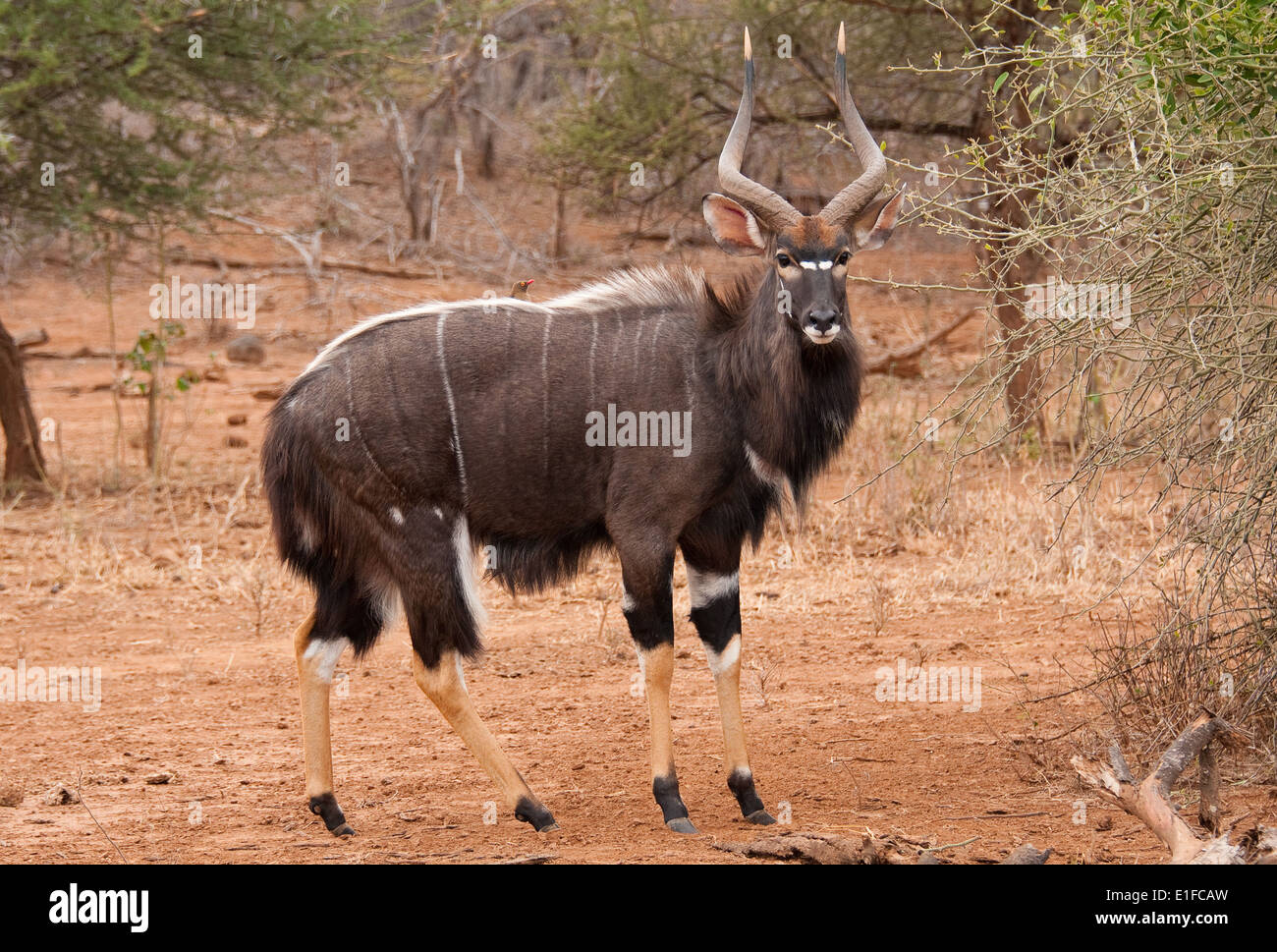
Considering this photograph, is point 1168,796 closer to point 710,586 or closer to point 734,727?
point 734,727

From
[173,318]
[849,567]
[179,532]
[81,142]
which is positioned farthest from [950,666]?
[173,318]

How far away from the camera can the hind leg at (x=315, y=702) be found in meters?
4.77

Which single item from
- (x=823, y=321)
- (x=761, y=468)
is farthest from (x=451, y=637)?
(x=823, y=321)

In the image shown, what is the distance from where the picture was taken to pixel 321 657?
189 inches

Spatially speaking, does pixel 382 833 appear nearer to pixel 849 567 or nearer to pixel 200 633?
pixel 200 633

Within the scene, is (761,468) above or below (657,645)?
above

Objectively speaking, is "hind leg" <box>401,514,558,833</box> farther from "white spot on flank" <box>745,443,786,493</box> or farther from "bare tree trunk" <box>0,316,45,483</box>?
"bare tree trunk" <box>0,316,45,483</box>

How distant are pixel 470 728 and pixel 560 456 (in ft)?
3.01

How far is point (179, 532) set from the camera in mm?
8875

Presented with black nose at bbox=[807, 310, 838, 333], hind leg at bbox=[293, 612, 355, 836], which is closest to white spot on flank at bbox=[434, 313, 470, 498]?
hind leg at bbox=[293, 612, 355, 836]

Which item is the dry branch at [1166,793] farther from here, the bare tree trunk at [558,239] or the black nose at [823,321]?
the bare tree trunk at [558,239]

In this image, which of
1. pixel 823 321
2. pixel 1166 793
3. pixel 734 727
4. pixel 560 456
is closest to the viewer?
pixel 1166 793

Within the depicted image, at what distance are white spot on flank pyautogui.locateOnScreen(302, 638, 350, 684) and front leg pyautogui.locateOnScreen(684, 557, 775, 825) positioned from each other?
1.20m

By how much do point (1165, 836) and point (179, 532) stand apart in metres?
6.62
